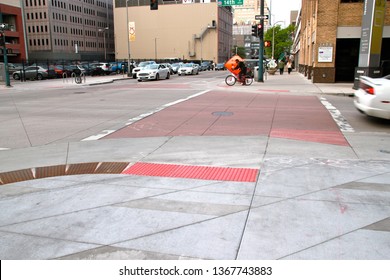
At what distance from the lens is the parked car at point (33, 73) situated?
3922 centimetres

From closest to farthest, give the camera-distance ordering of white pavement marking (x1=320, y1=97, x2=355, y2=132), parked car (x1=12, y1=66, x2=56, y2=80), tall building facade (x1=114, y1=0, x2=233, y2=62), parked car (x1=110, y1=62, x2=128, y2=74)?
white pavement marking (x1=320, y1=97, x2=355, y2=132), parked car (x1=12, y1=66, x2=56, y2=80), parked car (x1=110, y1=62, x2=128, y2=74), tall building facade (x1=114, y1=0, x2=233, y2=62)

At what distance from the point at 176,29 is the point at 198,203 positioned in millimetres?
121876

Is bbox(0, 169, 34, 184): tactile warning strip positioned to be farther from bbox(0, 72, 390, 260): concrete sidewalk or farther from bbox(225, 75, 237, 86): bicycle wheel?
bbox(225, 75, 237, 86): bicycle wheel

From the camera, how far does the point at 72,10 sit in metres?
122

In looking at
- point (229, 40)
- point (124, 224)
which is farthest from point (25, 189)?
point (229, 40)

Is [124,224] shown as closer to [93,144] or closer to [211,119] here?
[93,144]

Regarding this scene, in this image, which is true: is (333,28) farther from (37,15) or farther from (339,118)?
(37,15)

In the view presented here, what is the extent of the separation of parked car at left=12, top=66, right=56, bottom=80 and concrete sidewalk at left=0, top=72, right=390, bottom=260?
34369 millimetres

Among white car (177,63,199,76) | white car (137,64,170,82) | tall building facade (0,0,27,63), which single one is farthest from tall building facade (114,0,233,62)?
white car (137,64,170,82)

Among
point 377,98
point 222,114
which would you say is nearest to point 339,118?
point 377,98

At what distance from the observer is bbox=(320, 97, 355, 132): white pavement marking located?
1027cm

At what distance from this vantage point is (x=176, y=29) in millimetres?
121250

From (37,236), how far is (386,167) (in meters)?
5.57

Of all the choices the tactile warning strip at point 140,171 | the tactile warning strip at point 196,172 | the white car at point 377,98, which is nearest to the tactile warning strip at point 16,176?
the tactile warning strip at point 140,171
